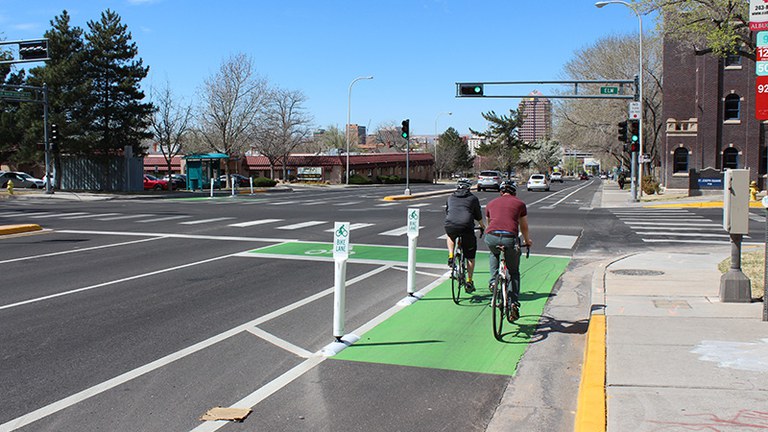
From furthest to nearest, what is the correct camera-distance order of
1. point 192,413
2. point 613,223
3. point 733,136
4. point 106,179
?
1. point 106,179
2. point 733,136
3. point 613,223
4. point 192,413

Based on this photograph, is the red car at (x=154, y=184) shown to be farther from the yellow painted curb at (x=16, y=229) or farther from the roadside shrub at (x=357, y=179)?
the yellow painted curb at (x=16, y=229)

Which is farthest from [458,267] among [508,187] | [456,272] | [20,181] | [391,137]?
[391,137]

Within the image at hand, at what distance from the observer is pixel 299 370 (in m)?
6.34

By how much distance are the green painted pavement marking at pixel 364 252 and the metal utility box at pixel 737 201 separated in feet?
20.4

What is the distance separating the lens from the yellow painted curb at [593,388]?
15.4 ft

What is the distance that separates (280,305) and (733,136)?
44483mm

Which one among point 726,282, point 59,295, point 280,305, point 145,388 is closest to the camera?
point 145,388

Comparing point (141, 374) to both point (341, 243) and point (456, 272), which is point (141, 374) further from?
point (456, 272)

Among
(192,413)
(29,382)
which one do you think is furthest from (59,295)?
(192,413)

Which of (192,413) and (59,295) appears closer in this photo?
(192,413)

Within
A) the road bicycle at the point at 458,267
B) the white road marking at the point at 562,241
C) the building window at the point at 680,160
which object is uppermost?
the building window at the point at 680,160

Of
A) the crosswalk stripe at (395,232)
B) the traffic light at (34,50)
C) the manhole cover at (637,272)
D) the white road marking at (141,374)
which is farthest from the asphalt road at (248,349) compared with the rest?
the traffic light at (34,50)

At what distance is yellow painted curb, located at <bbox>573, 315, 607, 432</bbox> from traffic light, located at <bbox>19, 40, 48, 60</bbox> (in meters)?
24.1

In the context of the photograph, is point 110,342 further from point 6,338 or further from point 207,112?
point 207,112
